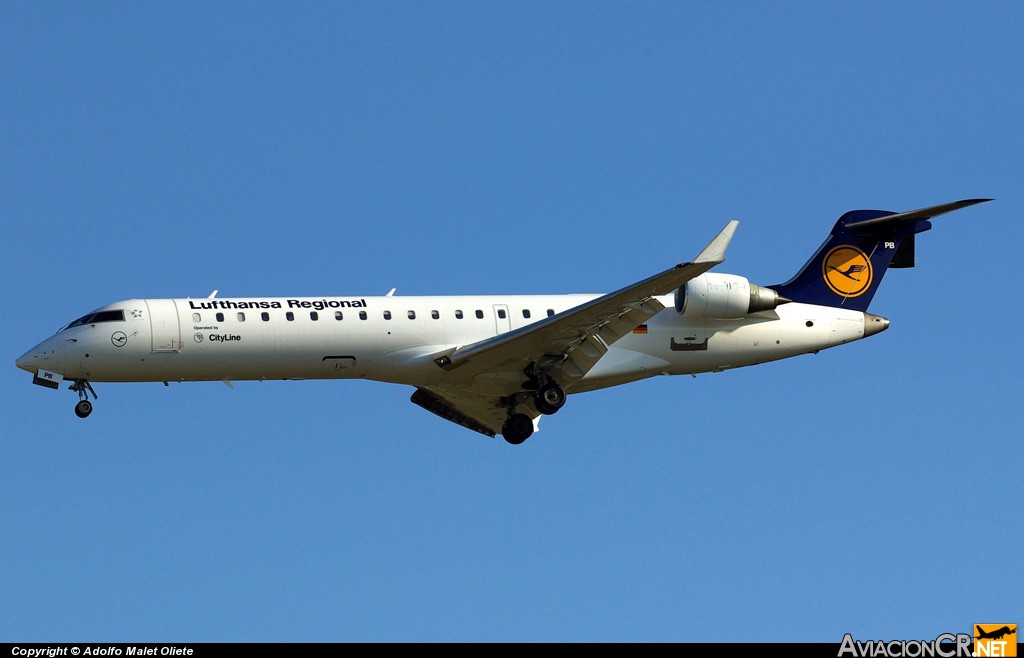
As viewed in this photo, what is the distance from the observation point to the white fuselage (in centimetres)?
3216

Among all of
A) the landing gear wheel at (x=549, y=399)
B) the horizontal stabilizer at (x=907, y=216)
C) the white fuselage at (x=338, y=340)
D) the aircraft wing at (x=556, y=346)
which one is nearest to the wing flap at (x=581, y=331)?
the aircraft wing at (x=556, y=346)

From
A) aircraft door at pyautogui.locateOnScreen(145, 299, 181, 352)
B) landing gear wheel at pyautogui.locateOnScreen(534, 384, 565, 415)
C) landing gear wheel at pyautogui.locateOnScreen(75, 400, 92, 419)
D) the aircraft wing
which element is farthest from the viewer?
landing gear wheel at pyautogui.locateOnScreen(534, 384, 565, 415)

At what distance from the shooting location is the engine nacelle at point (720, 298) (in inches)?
1309

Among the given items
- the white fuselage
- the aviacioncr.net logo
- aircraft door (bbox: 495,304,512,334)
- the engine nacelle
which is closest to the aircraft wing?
the white fuselage

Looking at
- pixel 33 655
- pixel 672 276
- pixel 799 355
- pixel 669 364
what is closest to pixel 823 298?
pixel 799 355

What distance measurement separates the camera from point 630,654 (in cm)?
2352

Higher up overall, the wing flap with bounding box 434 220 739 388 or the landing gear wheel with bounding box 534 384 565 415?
the wing flap with bounding box 434 220 739 388

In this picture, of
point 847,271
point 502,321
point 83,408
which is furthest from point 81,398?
point 847,271

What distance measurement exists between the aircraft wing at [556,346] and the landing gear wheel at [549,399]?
312mm

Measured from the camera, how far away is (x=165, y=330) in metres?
32.2

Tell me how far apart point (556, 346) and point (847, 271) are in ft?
25.0

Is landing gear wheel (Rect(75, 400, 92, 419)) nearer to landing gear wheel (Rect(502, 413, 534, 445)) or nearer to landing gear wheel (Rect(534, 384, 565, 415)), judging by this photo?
landing gear wheel (Rect(502, 413, 534, 445))

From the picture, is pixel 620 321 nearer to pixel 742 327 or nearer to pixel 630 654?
pixel 742 327

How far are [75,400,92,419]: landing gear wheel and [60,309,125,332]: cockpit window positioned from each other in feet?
5.15
